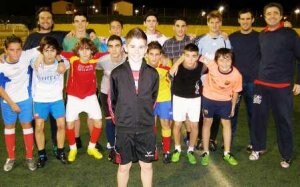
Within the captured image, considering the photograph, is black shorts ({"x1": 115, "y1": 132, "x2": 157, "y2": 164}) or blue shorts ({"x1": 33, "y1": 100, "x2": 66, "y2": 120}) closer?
black shorts ({"x1": 115, "y1": 132, "x2": 157, "y2": 164})

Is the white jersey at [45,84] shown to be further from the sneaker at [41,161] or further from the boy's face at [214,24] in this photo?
the boy's face at [214,24]

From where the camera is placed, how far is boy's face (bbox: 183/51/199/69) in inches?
215

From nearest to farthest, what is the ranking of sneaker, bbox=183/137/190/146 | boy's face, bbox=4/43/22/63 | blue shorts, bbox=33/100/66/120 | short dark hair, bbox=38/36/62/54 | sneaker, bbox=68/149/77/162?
1. boy's face, bbox=4/43/22/63
2. short dark hair, bbox=38/36/62/54
3. blue shorts, bbox=33/100/66/120
4. sneaker, bbox=68/149/77/162
5. sneaker, bbox=183/137/190/146

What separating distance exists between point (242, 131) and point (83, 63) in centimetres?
365

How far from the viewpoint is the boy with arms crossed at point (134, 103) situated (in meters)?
4.11

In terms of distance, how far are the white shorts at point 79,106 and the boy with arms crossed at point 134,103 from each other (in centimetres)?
156

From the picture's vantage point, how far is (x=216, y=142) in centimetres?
683

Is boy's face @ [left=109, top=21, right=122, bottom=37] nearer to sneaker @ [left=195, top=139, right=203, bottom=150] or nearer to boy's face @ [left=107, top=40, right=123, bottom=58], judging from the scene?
boy's face @ [left=107, top=40, right=123, bottom=58]

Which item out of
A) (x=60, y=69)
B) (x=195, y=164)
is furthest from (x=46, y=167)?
(x=195, y=164)

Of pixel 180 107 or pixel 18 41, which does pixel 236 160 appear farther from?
pixel 18 41

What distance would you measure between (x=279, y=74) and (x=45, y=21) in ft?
11.8

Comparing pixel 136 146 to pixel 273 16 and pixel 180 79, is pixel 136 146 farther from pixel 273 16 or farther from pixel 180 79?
pixel 273 16

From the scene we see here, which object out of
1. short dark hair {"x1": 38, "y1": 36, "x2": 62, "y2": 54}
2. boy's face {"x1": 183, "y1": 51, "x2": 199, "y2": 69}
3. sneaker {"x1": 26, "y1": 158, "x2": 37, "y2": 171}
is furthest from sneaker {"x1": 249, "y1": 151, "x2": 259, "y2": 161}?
short dark hair {"x1": 38, "y1": 36, "x2": 62, "y2": 54}

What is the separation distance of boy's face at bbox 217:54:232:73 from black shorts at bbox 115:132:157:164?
1.86 meters
